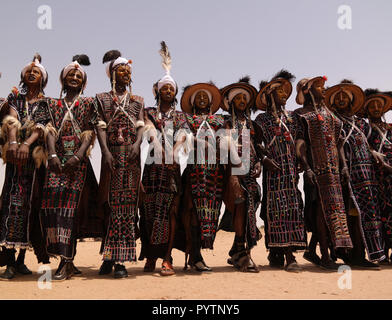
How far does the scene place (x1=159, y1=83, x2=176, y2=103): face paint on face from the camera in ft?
19.5

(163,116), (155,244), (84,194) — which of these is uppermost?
(163,116)

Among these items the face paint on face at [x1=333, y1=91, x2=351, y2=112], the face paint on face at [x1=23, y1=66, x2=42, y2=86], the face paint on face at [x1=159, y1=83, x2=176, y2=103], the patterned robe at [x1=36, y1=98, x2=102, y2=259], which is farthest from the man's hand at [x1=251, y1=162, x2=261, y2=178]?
the face paint on face at [x1=23, y1=66, x2=42, y2=86]

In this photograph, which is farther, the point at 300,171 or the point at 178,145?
the point at 300,171

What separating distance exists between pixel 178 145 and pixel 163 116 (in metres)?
0.58

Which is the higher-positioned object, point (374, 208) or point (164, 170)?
point (164, 170)

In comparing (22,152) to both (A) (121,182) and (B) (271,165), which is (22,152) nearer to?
(A) (121,182)

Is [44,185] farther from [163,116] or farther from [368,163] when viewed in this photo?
[368,163]

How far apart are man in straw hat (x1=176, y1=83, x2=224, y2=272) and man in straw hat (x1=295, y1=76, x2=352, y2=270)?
1559 millimetres

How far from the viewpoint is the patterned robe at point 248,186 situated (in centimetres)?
584

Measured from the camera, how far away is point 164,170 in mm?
5688

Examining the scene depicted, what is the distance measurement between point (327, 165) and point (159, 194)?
285cm

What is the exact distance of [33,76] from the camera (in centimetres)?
567
